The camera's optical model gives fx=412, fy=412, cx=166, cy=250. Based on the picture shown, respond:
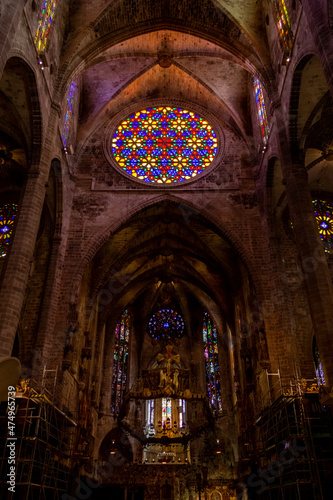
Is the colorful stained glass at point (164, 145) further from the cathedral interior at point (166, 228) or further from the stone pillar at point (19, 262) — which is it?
the stone pillar at point (19, 262)

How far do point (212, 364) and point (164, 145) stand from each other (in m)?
13.5

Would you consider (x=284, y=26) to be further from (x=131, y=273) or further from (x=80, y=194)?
(x=131, y=273)

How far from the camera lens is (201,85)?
1858 cm

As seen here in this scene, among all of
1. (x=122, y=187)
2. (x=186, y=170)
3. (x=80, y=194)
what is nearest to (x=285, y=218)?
(x=186, y=170)

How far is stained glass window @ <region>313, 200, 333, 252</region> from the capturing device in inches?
606

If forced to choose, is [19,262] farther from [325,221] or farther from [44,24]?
[325,221]

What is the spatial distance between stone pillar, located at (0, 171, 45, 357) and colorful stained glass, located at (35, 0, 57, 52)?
367cm

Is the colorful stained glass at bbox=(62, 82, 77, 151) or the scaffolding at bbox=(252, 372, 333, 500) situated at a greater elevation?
the colorful stained glass at bbox=(62, 82, 77, 151)

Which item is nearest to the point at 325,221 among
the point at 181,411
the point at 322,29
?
the point at 322,29

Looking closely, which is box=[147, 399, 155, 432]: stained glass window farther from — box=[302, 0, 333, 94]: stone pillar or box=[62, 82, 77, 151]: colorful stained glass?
box=[302, 0, 333, 94]: stone pillar

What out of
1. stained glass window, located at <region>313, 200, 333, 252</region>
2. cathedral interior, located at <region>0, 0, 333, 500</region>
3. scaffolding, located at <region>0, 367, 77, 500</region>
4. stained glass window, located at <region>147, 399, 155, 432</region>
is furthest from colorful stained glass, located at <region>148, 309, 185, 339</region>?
scaffolding, located at <region>0, 367, 77, 500</region>

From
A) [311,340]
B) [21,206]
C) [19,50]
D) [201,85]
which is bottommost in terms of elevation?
[311,340]

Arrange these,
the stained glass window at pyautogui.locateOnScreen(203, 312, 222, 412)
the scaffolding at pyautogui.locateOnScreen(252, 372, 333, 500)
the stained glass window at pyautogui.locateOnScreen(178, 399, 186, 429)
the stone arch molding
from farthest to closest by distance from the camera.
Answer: the stained glass window at pyautogui.locateOnScreen(178, 399, 186, 429), the stained glass window at pyautogui.locateOnScreen(203, 312, 222, 412), the stone arch molding, the scaffolding at pyautogui.locateOnScreen(252, 372, 333, 500)

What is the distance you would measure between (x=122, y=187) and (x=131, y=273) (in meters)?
6.38
